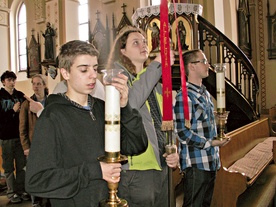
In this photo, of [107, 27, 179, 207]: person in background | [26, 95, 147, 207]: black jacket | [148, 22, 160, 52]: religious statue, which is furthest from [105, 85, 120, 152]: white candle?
[148, 22, 160, 52]: religious statue

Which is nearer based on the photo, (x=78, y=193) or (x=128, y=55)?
(x=78, y=193)

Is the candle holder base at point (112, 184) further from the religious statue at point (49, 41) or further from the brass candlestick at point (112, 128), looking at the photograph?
the religious statue at point (49, 41)

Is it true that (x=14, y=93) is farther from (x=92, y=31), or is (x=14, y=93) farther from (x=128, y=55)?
(x=92, y=31)

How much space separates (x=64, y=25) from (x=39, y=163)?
Answer: 30.9 feet

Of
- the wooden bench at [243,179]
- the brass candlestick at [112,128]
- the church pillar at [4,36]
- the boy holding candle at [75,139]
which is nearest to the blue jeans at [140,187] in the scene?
the boy holding candle at [75,139]

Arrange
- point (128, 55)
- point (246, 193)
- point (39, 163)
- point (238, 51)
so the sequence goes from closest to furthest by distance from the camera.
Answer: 1. point (39, 163)
2. point (128, 55)
3. point (246, 193)
4. point (238, 51)

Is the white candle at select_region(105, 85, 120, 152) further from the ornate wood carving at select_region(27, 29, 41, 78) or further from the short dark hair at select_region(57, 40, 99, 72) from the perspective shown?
the ornate wood carving at select_region(27, 29, 41, 78)

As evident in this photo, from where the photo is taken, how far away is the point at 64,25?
10.0 m

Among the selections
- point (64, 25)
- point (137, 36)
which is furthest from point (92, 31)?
point (137, 36)

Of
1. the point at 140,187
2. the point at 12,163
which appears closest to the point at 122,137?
the point at 140,187

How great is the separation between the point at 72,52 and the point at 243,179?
2206 mm

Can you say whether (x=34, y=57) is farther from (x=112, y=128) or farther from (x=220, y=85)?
(x=112, y=128)

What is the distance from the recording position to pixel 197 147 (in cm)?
225

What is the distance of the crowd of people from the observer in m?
1.21
